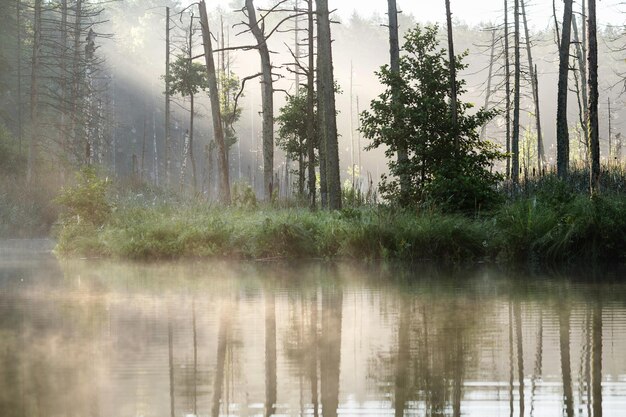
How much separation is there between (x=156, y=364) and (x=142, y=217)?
46.8 feet

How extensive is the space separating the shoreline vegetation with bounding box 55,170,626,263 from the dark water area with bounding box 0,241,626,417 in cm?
344

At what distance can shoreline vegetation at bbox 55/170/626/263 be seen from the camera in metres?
13.5

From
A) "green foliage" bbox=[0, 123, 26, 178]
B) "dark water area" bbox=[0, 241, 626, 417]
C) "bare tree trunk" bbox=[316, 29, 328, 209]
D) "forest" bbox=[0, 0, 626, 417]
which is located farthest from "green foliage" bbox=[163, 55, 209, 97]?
"dark water area" bbox=[0, 241, 626, 417]

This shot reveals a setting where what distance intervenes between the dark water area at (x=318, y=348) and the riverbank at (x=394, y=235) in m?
3.43

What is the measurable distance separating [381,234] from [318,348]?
922 centimetres

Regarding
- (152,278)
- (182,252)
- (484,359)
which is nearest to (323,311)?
(484,359)

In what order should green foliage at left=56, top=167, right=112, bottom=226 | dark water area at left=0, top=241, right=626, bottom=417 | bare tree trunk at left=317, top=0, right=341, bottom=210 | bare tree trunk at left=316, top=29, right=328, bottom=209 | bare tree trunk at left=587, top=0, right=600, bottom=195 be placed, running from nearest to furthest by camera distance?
1. dark water area at left=0, top=241, right=626, bottom=417
2. bare tree trunk at left=587, top=0, right=600, bottom=195
3. green foliage at left=56, top=167, right=112, bottom=226
4. bare tree trunk at left=317, top=0, right=341, bottom=210
5. bare tree trunk at left=316, top=29, right=328, bottom=209

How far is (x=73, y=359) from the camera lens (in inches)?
206

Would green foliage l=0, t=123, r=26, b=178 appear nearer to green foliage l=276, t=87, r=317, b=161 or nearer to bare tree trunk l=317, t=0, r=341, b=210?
green foliage l=276, t=87, r=317, b=161

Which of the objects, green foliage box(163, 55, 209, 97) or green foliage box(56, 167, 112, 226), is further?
green foliage box(163, 55, 209, 97)

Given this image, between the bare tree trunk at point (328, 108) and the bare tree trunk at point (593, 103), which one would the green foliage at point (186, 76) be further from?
the bare tree trunk at point (593, 103)

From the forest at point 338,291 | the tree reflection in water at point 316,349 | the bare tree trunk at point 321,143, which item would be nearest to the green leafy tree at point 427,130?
the forest at point 338,291

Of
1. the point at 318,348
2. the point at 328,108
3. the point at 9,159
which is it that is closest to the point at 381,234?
the point at 328,108

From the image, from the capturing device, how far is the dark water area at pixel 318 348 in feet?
13.1
